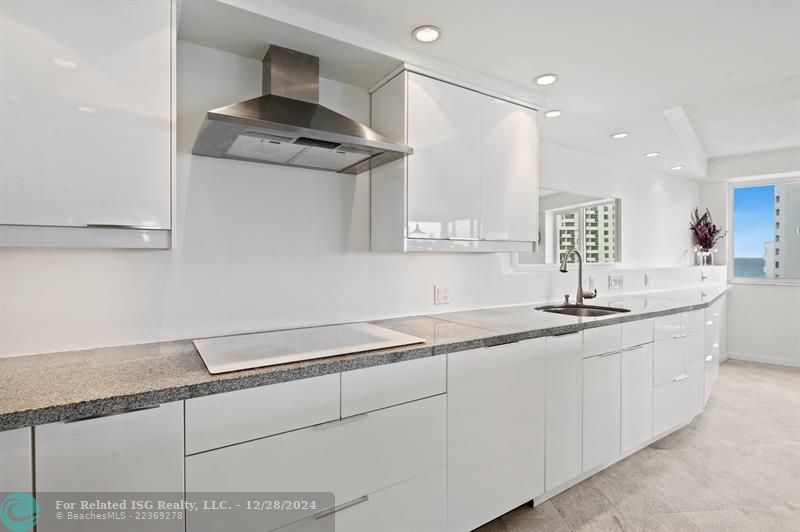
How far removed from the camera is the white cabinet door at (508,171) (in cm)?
225

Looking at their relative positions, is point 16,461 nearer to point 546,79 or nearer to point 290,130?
point 290,130

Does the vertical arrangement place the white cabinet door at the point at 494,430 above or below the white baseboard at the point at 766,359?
above

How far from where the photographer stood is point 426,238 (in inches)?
79.5

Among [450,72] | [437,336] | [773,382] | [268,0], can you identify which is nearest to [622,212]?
[773,382]

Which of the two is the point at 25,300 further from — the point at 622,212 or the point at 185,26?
the point at 622,212

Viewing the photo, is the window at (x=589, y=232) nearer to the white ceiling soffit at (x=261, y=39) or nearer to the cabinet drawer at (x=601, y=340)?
the cabinet drawer at (x=601, y=340)

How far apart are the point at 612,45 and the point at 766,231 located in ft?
14.9

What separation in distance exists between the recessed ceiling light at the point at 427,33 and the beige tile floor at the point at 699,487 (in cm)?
225

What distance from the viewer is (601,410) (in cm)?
226

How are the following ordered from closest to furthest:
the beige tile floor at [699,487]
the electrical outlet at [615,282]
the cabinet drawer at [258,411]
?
the cabinet drawer at [258,411]
the beige tile floor at [699,487]
the electrical outlet at [615,282]

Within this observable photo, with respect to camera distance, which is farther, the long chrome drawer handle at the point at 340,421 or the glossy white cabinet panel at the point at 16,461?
the long chrome drawer handle at the point at 340,421

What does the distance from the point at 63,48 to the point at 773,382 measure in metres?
5.81

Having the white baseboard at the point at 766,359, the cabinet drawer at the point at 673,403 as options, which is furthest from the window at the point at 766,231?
the cabinet drawer at the point at 673,403

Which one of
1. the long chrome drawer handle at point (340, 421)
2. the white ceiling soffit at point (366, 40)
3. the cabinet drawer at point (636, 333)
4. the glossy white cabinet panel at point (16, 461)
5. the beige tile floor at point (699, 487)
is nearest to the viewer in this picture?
the glossy white cabinet panel at point (16, 461)
